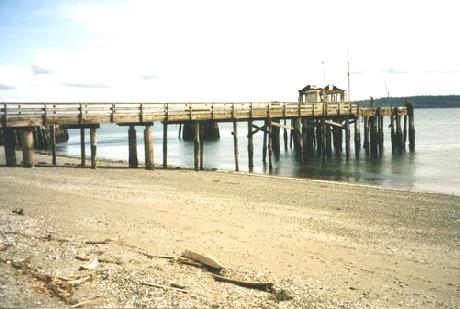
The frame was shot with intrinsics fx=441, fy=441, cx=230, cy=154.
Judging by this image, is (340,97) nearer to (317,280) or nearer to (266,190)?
(266,190)

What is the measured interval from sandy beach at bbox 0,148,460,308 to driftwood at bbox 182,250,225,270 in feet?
0.86

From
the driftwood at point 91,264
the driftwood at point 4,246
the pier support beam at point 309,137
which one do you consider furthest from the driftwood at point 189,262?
the pier support beam at point 309,137

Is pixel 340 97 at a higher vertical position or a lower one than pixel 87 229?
higher

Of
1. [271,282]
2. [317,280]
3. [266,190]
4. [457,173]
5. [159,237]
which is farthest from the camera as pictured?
[457,173]

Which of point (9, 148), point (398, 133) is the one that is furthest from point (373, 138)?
point (9, 148)

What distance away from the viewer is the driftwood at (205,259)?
8375 mm

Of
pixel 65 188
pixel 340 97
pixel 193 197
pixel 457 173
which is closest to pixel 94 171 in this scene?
pixel 65 188

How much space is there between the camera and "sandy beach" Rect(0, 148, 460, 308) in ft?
23.0

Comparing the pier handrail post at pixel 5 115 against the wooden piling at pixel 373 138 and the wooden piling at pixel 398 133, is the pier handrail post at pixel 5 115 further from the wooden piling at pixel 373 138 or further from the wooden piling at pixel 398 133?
the wooden piling at pixel 398 133

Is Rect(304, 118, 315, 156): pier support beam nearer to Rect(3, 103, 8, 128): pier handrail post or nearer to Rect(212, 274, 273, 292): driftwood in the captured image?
Rect(3, 103, 8, 128): pier handrail post

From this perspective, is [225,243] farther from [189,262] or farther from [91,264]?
[91,264]

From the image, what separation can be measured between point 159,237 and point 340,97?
3478 cm

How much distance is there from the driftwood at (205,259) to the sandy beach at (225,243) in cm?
26

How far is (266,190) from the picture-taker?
62.0ft
